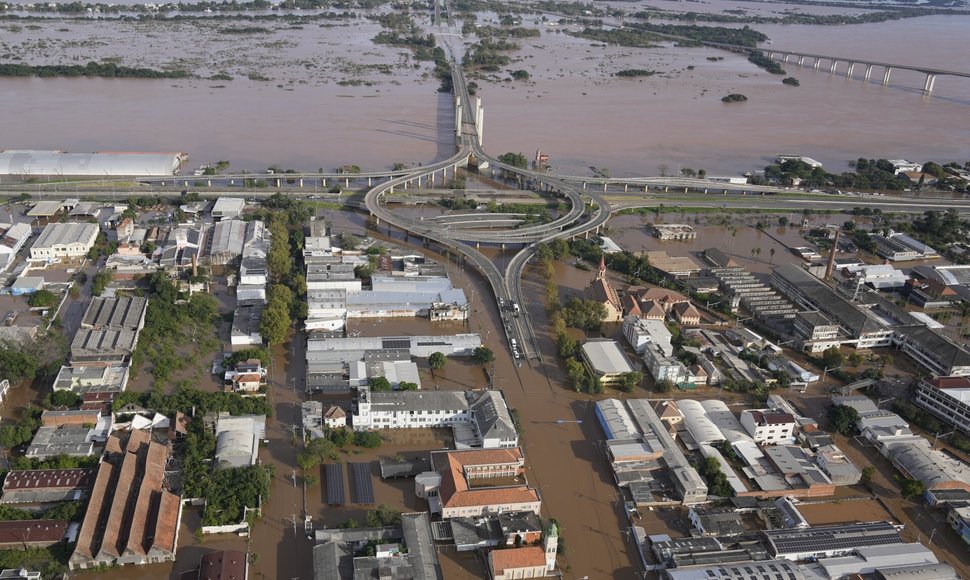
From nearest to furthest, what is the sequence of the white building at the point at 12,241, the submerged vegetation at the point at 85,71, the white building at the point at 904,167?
the white building at the point at 12,241, the white building at the point at 904,167, the submerged vegetation at the point at 85,71

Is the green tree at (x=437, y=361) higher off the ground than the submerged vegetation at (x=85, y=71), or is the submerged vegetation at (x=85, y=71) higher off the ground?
the submerged vegetation at (x=85, y=71)

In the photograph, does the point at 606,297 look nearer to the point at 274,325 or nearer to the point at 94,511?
the point at 274,325

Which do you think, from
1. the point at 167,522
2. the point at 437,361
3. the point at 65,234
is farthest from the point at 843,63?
the point at 167,522

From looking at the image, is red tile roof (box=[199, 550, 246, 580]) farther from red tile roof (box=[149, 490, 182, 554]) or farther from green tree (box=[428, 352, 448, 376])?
green tree (box=[428, 352, 448, 376])

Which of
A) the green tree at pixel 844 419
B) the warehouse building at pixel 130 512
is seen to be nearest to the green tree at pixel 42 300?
the warehouse building at pixel 130 512

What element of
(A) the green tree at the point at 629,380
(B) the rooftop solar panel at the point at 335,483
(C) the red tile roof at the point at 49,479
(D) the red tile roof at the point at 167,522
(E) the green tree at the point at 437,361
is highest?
(A) the green tree at the point at 629,380

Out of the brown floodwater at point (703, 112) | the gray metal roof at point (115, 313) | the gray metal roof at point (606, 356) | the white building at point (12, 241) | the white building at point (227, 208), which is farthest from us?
the brown floodwater at point (703, 112)

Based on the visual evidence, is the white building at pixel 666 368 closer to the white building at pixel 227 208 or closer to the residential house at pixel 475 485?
the residential house at pixel 475 485
